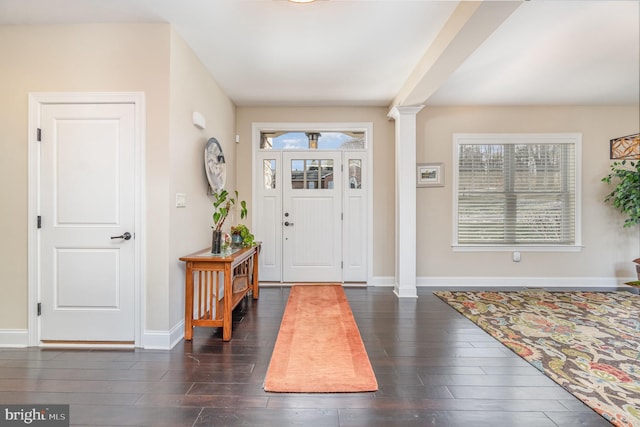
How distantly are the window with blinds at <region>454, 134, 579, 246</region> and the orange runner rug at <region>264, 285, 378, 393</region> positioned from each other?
8.08 feet

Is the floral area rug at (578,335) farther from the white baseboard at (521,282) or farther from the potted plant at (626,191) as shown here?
the potted plant at (626,191)

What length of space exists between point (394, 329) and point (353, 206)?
215 cm

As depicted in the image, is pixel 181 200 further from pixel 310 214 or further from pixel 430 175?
pixel 430 175

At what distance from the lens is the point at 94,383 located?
2023mm

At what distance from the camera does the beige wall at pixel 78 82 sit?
8.38 feet

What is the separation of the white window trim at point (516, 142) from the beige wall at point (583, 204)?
2.3 inches

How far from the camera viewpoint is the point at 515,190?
4652mm

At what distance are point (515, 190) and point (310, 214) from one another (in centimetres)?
300

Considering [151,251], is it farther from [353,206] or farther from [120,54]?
[353,206]

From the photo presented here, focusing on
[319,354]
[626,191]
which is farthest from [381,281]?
[626,191]

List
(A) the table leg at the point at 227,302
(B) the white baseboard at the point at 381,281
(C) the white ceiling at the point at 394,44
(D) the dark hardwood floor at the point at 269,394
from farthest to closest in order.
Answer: (B) the white baseboard at the point at 381,281, (A) the table leg at the point at 227,302, (C) the white ceiling at the point at 394,44, (D) the dark hardwood floor at the point at 269,394

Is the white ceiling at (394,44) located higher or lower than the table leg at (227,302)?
higher

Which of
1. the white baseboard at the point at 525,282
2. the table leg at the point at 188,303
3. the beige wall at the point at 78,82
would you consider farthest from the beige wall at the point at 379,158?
the table leg at the point at 188,303

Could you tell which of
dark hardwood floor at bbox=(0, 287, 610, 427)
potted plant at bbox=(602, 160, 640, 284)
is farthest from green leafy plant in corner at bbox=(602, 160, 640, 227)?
dark hardwood floor at bbox=(0, 287, 610, 427)
